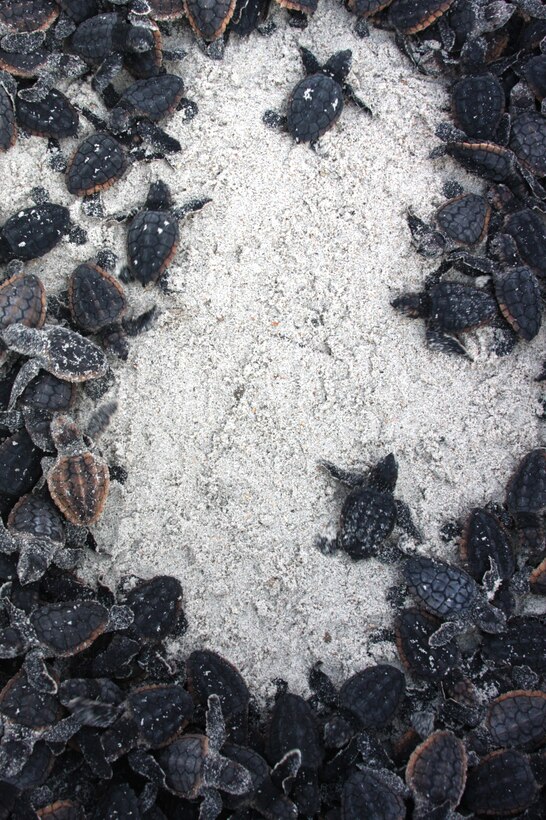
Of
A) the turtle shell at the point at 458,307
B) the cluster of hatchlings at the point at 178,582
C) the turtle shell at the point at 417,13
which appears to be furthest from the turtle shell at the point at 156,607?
the turtle shell at the point at 417,13

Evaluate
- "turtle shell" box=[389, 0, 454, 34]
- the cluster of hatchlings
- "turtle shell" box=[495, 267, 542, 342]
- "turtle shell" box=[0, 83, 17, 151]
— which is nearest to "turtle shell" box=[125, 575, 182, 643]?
the cluster of hatchlings

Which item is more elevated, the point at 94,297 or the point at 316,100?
the point at 316,100

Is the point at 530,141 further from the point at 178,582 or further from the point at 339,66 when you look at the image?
the point at 178,582

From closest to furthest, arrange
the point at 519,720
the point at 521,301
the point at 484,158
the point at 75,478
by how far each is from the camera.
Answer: the point at 519,720
the point at 75,478
the point at 521,301
the point at 484,158

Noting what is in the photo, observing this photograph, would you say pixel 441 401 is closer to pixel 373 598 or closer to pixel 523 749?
pixel 373 598

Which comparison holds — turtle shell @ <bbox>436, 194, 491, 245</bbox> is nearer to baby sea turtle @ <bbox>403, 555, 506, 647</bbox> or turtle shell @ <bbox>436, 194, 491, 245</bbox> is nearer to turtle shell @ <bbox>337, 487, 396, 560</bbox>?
turtle shell @ <bbox>337, 487, 396, 560</bbox>

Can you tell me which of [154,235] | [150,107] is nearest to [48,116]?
[150,107]

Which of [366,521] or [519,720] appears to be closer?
[519,720]

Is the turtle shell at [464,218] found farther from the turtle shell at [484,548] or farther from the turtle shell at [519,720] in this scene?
the turtle shell at [519,720]
